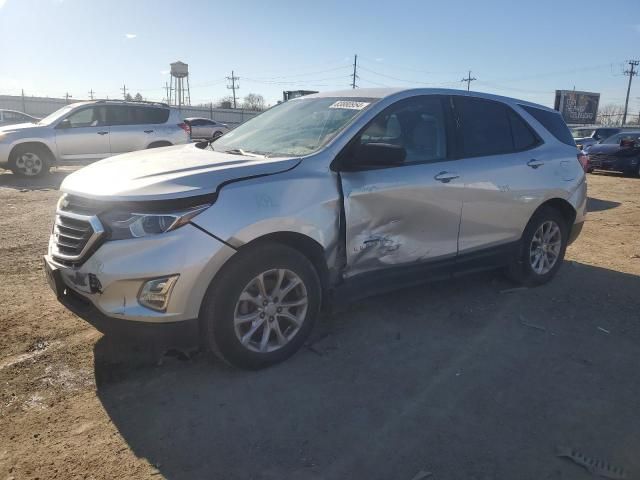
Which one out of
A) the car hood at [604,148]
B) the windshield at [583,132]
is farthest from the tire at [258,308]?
the windshield at [583,132]

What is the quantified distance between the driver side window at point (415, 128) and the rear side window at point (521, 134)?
0.97 m

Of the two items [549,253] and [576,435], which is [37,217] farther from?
[576,435]

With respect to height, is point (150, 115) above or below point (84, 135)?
above

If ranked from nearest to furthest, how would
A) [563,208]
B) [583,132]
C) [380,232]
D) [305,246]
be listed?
Answer: [305,246] < [380,232] < [563,208] < [583,132]

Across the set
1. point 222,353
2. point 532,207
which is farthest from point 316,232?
point 532,207

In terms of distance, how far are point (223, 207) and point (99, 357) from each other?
1432 millimetres

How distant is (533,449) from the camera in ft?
8.80

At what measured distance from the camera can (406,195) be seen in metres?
3.88

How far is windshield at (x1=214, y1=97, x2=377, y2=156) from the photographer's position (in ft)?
12.4

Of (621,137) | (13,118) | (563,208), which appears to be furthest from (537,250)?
(13,118)

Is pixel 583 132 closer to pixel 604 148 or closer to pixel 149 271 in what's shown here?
pixel 604 148

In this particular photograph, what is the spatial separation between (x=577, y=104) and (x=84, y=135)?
57.7m

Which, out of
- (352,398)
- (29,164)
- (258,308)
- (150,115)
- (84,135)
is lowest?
(352,398)

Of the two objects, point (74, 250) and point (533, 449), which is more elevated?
point (74, 250)
